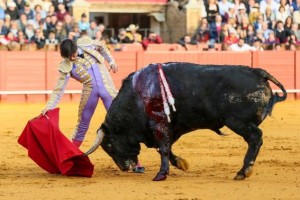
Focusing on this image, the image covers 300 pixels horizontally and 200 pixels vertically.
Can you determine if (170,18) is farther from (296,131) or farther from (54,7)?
(296,131)

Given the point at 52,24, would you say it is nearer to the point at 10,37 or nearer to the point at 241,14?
the point at 10,37

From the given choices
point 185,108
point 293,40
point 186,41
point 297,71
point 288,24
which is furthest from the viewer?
point 288,24

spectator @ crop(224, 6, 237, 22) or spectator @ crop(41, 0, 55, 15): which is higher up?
spectator @ crop(41, 0, 55, 15)

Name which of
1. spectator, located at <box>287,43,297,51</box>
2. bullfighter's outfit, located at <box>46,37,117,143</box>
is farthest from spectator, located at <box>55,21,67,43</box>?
bullfighter's outfit, located at <box>46,37,117,143</box>

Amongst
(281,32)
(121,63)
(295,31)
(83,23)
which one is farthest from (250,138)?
(295,31)

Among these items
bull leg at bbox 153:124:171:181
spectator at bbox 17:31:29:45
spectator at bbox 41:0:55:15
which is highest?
spectator at bbox 41:0:55:15

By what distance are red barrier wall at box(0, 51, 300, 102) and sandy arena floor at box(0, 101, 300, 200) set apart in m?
5.48

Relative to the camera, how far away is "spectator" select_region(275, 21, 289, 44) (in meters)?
19.8

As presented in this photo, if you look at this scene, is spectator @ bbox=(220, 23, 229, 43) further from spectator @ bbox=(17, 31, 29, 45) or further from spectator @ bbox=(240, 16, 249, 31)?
spectator @ bbox=(17, 31, 29, 45)

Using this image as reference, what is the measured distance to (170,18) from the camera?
21891mm

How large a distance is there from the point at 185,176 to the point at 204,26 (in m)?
11.3

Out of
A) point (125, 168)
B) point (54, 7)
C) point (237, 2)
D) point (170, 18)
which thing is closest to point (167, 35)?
point (170, 18)

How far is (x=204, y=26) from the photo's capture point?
19406 mm

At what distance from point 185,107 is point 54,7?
443 inches
